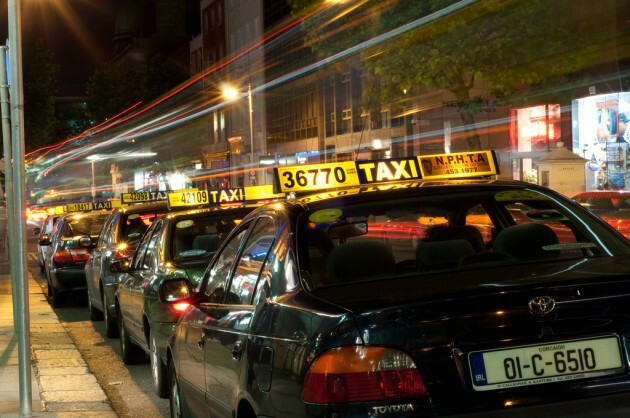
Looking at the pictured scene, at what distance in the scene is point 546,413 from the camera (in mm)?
3727

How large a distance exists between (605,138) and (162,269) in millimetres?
23931

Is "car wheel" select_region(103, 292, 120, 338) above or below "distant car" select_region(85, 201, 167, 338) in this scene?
below

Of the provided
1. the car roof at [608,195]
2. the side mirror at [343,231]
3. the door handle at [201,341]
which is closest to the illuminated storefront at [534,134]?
the car roof at [608,195]

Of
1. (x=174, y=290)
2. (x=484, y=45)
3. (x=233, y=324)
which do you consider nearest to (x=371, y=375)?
(x=233, y=324)

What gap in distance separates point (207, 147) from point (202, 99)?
172 inches

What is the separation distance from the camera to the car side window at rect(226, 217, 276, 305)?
4.91 m

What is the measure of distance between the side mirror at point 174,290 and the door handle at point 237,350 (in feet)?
4.44

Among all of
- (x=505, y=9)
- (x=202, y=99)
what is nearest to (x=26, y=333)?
(x=505, y=9)

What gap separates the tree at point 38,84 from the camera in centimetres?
6481

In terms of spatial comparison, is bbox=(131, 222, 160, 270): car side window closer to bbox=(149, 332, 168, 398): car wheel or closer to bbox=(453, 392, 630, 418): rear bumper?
bbox=(149, 332, 168, 398): car wheel

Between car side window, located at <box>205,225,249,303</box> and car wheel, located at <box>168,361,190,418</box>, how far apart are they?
0.90 meters

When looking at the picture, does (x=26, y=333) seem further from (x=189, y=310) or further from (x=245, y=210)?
(x=245, y=210)

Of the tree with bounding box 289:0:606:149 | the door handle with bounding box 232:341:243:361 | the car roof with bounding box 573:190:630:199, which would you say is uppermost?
the tree with bounding box 289:0:606:149

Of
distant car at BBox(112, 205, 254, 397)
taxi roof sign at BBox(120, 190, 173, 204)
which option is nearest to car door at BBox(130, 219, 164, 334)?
distant car at BBox(112, 205, 254, 397)
